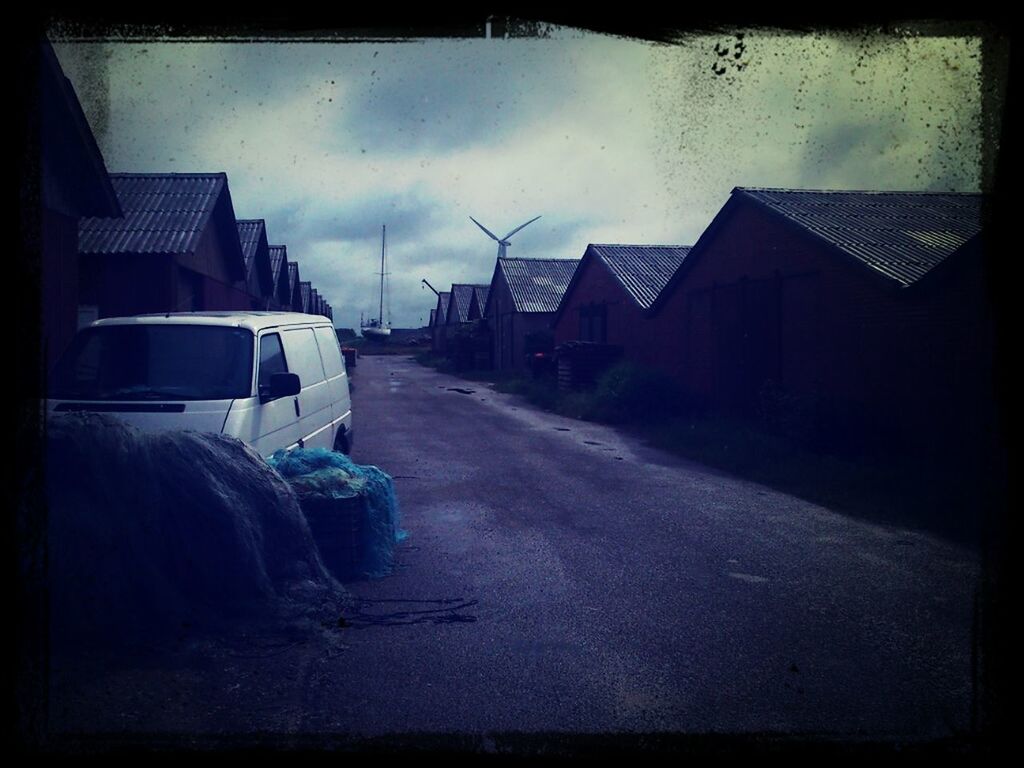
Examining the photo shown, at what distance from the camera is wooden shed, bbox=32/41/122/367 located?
852 centimetres

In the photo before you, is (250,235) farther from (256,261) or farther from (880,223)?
(880,223)

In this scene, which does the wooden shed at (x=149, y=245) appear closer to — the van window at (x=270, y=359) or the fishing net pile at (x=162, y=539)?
the van window at (x=270, y=359)

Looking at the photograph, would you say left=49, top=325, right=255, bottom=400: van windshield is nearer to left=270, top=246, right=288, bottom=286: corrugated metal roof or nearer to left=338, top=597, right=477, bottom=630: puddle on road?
left=338, top=597, right=477, bottom=630: puddle on road

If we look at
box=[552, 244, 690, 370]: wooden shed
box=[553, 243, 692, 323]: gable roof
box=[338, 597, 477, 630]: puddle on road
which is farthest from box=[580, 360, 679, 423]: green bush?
box=[338, 597, 477, 630]: puddle on road

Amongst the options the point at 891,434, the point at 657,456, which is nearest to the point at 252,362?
the point at 657,456

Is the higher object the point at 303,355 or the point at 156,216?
the point at 156,216

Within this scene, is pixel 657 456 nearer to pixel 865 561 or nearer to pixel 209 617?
pixel 865 561

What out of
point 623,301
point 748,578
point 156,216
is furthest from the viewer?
point 623,301

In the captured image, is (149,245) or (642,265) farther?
(642,265)

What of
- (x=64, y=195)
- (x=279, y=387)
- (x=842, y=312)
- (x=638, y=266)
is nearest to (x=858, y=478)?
(x=842, y=312)

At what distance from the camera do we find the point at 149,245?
14.3 m

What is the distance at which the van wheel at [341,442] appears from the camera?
28.4 ft

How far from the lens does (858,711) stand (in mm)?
3471

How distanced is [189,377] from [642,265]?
21.9 metres
